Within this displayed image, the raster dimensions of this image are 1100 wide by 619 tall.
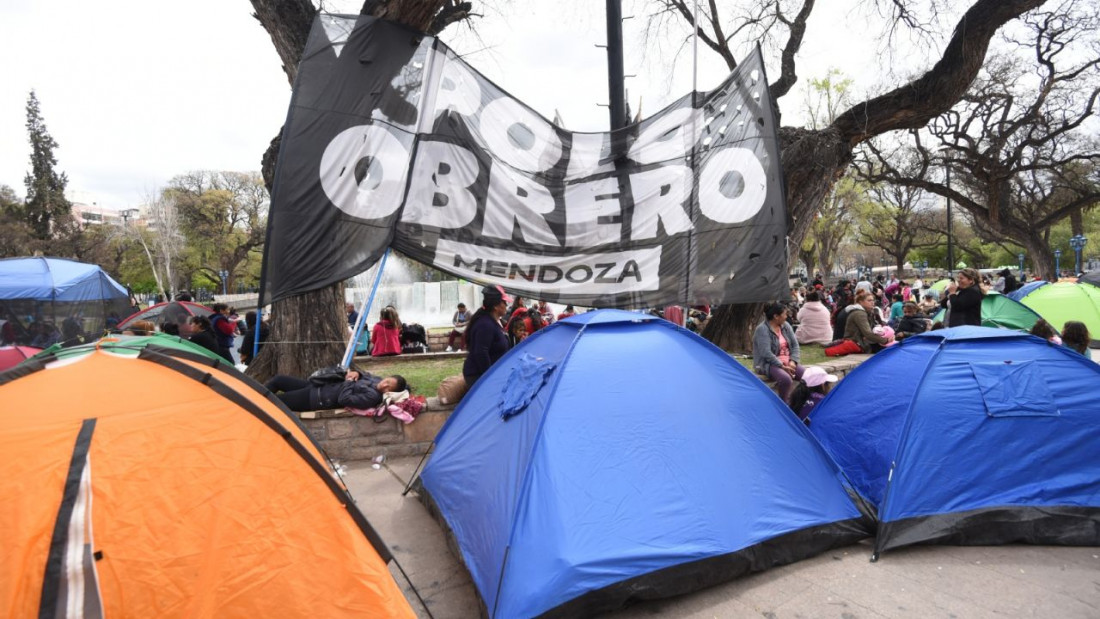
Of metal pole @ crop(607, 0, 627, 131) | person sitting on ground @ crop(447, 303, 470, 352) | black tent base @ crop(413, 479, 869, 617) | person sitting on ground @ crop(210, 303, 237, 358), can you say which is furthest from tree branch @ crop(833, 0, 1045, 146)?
person sitting on ground @ crop(210, 303, 237, 358)

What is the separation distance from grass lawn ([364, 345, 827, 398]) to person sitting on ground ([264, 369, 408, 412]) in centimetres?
139

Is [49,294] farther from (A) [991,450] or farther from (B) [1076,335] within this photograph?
(B) [1076,335]

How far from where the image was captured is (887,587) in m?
3.16

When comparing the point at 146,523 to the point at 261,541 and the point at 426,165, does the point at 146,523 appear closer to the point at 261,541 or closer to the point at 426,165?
the point at 261,541

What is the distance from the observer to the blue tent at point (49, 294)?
11219mm

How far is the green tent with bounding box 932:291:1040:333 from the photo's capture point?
31.1ft

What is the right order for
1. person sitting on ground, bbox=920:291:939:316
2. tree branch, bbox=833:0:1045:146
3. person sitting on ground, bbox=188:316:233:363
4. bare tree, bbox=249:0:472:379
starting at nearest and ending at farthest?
bare tree, bbox=249:0:472:379 → person sitting on ground, bbox=188:316:233:363 → tree branch, bbox=833:0:1045:146 → person sitting on ground, bbox=920:291:939:316

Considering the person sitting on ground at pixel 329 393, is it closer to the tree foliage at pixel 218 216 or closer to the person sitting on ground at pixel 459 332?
the person sitting on ground at pixel 459 332

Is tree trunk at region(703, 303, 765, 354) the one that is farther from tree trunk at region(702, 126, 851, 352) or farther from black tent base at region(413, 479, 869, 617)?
black tent base at region(413, 479, 869, 617)

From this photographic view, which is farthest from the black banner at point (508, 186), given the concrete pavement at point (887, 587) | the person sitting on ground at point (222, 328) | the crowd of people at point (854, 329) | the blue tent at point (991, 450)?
the person sitting on ground at point (222, 328)

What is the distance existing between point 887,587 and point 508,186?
3.82m

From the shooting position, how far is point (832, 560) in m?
3.48

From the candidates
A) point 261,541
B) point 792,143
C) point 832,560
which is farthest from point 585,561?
point 792,143

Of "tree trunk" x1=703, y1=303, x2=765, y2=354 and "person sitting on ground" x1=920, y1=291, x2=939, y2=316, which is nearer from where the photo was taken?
"tree trunk" x1=703, y1=303, x2=765, y2=354
